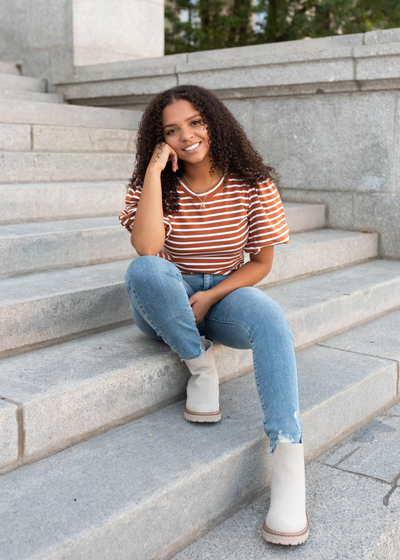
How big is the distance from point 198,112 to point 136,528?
161 cm

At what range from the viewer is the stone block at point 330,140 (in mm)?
4957

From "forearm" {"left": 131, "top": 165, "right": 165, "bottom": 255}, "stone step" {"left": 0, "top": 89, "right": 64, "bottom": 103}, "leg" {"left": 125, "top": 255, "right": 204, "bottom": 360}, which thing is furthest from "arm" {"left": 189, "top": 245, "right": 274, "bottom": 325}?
"stone step" {"left": 0, "top": 89, "right": 64, "bottom": 103}

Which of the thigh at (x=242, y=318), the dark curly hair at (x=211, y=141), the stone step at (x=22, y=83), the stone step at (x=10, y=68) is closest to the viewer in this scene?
the thigh at (x=242, y=318)

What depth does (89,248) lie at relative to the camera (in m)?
3.58

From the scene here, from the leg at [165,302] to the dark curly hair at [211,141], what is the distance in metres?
0.36

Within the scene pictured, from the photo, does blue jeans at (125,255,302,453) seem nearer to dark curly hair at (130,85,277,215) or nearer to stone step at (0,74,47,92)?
dark curly hair at (130,85,277,215)

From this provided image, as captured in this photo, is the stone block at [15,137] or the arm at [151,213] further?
the stone block at [15,137]

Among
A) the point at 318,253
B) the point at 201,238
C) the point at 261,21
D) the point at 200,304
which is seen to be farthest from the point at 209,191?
the point at 261,21

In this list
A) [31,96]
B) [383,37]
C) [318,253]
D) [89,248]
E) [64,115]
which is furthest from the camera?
[31,96]

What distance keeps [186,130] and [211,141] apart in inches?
4.6

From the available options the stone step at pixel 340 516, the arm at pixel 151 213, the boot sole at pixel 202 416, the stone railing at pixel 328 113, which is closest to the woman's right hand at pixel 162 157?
the arm at pixel 151 213

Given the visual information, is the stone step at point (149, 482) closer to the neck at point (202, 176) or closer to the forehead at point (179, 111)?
the neck at point (202, 176)

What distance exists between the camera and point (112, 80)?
6395 mm

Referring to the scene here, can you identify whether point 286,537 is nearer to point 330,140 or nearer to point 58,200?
point 58,200
